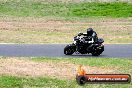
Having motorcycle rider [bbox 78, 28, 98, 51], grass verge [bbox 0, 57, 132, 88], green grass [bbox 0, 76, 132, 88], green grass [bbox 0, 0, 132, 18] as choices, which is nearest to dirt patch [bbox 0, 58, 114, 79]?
grass verge [bbox 0, 57, 132, 88]

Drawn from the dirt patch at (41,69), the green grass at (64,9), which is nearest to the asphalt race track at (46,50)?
the dirt patch at (41,69)

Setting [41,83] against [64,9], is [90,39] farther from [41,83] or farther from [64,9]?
[64,9]

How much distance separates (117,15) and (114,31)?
10533 millimetres

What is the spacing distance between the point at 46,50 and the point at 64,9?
22440 mm

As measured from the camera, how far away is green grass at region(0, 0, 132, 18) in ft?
152

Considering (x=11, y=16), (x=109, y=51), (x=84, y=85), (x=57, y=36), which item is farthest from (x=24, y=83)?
(x=11, y=16)

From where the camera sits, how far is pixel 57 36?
109ft

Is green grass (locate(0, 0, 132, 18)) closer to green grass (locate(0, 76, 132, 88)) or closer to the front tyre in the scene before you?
the front tyre

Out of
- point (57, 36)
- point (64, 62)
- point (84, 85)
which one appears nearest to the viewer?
point (84, 85)

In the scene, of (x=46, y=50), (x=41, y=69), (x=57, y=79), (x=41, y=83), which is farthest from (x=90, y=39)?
→ (x=41, y=83)

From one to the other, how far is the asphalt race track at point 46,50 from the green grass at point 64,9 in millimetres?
17241

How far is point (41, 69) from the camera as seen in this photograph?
1998 cm

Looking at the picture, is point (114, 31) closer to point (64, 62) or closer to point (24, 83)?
point (64, 62)

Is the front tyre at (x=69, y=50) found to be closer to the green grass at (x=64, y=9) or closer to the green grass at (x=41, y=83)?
the green grass at (x=41, y=83)
